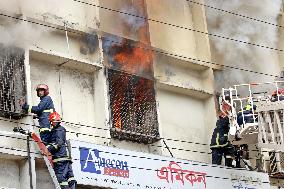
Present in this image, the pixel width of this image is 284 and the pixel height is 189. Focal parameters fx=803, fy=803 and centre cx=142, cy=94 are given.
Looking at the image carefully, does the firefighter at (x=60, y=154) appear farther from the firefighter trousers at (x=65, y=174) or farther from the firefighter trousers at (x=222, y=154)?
the firefighter trousers at (x=222, y=154)

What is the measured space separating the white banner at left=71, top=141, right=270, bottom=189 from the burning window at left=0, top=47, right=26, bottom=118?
134 cm

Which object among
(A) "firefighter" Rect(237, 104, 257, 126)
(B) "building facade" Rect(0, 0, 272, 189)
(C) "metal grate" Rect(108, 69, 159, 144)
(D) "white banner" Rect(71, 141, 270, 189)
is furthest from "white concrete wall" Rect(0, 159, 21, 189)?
(A) "firefighter" Rect(237, 104, 257, 126)

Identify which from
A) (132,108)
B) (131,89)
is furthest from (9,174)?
(131,89)

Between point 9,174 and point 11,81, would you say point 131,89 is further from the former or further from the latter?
point 9,174

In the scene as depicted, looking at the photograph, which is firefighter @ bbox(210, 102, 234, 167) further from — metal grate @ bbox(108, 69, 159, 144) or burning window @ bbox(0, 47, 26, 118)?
burning window @ bbox(0, 47, 26, 118)

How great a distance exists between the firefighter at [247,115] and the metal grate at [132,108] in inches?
73.9

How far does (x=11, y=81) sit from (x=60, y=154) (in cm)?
183

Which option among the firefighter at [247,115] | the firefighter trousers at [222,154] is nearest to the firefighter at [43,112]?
the firefighter at [247,115]

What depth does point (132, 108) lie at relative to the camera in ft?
57.1

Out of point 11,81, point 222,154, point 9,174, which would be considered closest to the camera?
point 9,174

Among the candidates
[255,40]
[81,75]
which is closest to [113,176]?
[81,75]

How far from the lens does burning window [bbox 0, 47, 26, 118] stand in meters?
15.0

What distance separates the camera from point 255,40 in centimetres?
2089

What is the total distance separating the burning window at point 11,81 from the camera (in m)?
15.0
